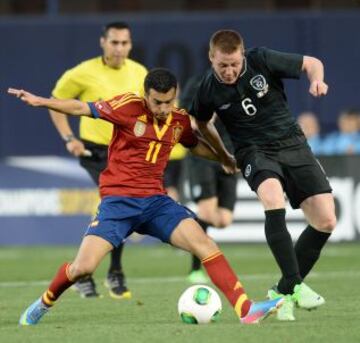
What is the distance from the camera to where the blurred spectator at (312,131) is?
59.5ft

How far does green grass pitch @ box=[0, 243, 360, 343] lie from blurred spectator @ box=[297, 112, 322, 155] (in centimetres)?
169

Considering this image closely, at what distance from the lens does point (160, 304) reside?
10430 mm

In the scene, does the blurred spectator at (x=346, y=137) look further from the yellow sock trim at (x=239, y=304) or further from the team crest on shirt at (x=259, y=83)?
the yellow sock trim at (x=239, y=304)

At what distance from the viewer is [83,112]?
888 cm

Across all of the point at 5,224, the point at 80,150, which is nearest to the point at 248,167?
the point at 80,150

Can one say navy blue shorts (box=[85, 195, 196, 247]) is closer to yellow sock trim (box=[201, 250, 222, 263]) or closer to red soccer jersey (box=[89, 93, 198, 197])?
red soccer jersey (box=[89, 93, 198, 197])

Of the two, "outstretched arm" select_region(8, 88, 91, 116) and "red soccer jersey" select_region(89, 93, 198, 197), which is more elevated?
"outstretched arm" select_region(8, 88, 91, 116)

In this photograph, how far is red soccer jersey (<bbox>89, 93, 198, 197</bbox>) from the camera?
9.04 m

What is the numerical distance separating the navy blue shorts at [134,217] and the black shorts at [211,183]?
4638mm

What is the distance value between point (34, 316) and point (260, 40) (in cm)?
1062

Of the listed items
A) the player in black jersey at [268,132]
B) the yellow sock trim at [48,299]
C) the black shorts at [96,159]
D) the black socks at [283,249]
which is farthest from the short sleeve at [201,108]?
the black shorts at [96,159]

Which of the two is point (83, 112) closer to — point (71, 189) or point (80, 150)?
point (80, 150)

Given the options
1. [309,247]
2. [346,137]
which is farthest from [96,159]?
[346,137]

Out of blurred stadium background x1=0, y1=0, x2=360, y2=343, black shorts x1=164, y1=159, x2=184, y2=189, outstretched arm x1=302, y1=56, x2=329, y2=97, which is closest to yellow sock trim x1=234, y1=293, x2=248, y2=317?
outstretched arm x1=302, y1=56, x2=329, y2=97
